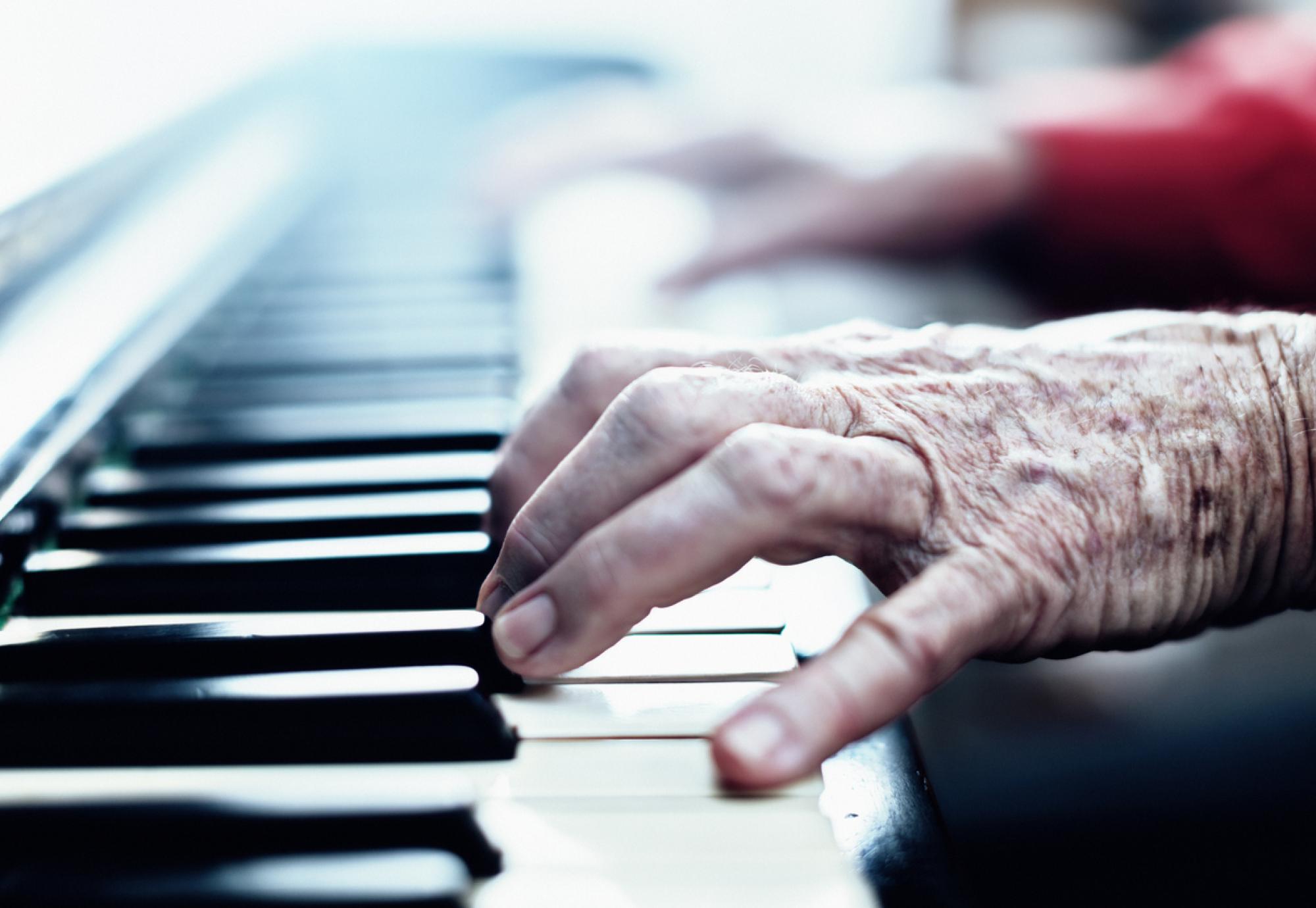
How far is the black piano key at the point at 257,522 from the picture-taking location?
2.21 ft

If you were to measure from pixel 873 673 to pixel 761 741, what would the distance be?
2.6 inches

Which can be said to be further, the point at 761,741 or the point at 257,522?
the point at 257,522

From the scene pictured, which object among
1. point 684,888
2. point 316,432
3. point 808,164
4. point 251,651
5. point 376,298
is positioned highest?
point 808,164

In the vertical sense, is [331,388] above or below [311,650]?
above

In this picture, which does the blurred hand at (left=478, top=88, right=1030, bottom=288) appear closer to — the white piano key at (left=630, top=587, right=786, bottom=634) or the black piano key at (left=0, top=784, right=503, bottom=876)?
the white piano key at (left=630, top=587, right=786, bottom=634)

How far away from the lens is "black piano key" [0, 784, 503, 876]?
0.44 m

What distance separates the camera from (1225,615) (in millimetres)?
662

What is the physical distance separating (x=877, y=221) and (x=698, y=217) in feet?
0.93

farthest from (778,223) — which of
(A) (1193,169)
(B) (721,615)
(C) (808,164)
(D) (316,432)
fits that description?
(B) (721,615)

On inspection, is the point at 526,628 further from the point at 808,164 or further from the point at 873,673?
the point at 808,164

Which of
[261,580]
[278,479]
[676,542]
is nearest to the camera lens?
[676,542]

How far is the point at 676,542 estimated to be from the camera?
520mm

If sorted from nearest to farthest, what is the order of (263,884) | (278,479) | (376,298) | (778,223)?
1. (263,884)
2. (278,479)
3. (376,298)
4. (778,223)

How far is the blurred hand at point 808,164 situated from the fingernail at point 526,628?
1025 millimetres
